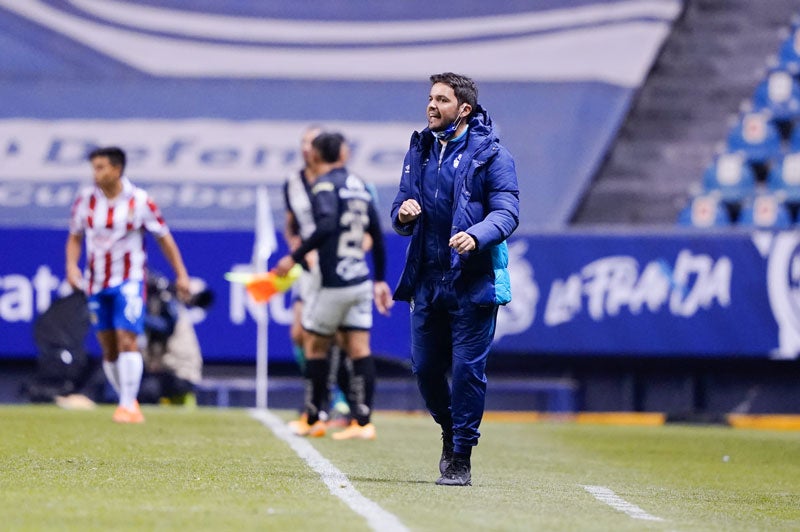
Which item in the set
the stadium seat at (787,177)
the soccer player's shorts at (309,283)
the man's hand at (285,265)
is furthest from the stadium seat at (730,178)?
the man's hand at (285,265)

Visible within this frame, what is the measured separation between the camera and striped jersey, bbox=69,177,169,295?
1124cm

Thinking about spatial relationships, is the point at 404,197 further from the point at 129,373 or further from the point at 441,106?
the point at 129,373

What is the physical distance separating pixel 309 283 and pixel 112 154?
1.69 m

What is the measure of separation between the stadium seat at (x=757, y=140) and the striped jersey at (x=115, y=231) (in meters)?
11.1

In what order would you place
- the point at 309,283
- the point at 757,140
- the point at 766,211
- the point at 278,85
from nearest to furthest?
the point at 309,283, the point at 766,211, the point at 757,140, the point at 278,85

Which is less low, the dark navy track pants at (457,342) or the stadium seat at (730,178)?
the stadium seat at (730,178)

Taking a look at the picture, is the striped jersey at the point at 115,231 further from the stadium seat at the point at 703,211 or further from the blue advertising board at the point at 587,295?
the stadium seat at the point at 703,211

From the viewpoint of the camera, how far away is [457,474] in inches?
285

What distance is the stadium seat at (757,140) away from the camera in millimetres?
20562

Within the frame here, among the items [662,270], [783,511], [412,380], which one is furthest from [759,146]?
[783,511]

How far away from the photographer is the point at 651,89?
21938 mm

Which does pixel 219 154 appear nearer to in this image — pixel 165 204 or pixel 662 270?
pixel 165 204

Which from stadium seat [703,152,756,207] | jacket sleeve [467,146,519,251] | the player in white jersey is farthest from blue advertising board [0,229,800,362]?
jacket sleeve [467,146,519,251]

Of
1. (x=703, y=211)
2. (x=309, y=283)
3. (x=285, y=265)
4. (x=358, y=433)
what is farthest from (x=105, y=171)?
(x=703, y=211)
